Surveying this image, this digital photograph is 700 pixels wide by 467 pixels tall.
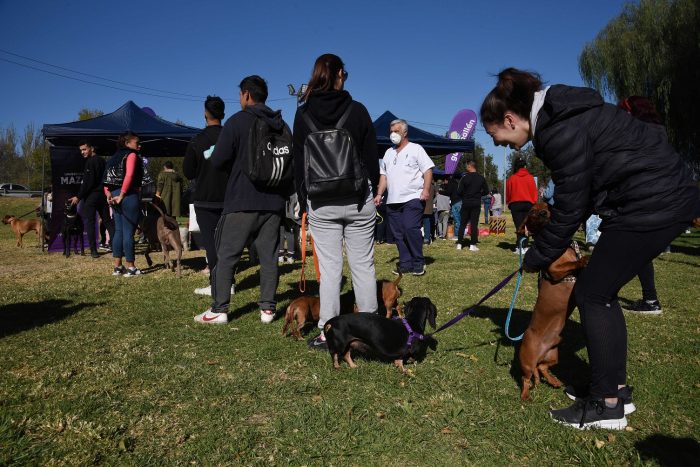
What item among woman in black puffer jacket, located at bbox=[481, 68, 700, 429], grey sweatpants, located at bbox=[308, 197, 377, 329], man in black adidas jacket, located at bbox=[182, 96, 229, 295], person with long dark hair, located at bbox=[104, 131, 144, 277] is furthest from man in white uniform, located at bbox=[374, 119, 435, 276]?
woman in black puffer jacket, located at bbox=[481, 68, 700, 429]

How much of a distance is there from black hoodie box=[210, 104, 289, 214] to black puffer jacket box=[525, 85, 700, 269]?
2665mm

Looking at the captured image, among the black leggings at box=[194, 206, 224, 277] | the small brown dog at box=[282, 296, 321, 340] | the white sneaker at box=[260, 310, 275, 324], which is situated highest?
the black leggings at box=[194, 206, 224, 277]

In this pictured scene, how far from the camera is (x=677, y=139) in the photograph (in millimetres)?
18594

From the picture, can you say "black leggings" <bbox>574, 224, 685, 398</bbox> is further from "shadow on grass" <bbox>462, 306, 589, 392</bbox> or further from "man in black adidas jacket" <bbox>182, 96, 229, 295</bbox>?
"man in black adidas jacket" <bbox>182, 96, 229, 295</bbox>

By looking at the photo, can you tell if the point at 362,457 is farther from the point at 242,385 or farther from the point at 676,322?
the point at 676,322

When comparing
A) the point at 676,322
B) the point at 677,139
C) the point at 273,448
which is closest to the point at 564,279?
the point at 273,448

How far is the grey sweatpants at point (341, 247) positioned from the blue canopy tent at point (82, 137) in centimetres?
974

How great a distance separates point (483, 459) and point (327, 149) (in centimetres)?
225

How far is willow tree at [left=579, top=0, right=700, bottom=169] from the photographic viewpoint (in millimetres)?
17062

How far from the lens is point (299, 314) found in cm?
432

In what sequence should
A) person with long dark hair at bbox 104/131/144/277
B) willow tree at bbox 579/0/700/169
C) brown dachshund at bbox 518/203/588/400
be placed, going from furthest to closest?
willow tree at bbox 579/0/700/169
person with long dark hair at bbox 104/131/144/277
brown dachshund at bbox 518/203/588/400

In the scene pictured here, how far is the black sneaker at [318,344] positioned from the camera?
403 centimetres

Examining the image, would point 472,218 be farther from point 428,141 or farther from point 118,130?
point 118,130

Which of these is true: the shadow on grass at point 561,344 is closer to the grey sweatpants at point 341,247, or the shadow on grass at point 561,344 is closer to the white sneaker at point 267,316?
the grey sweatpants at point 341,247
